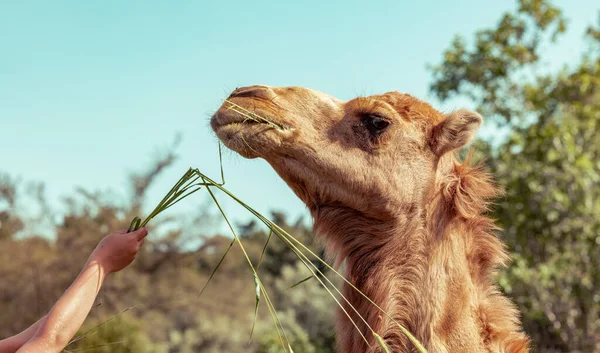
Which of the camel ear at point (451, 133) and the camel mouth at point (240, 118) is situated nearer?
the camel mouth at point (240, 118)

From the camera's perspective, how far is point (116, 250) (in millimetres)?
2658

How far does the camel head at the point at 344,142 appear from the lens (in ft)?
11.2

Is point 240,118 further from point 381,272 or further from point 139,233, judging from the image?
point 381,272

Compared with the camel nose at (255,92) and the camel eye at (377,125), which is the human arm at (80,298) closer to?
the camel nose at (255,92)

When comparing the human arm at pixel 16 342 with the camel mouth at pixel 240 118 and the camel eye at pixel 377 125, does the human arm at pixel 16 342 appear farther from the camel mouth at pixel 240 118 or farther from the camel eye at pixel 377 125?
the camel eye at pixel 377 125

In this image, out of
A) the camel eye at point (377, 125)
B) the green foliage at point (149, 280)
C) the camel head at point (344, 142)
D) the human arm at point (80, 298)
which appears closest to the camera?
the human arm at point (80, 298)

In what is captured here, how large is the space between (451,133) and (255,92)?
105cm

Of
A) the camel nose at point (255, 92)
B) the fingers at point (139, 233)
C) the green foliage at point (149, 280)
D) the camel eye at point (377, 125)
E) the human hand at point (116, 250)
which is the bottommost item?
the human hand at point (116, 250)

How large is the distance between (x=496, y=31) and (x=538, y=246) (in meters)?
4.28

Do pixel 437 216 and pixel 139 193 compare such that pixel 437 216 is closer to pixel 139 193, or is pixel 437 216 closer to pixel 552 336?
pixel 552 336

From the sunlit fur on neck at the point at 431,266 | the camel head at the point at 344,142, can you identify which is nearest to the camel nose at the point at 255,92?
the camel head at the point at 344,142

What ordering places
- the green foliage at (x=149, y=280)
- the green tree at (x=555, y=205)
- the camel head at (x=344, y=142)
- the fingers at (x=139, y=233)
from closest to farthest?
the fingers at (x=139, y=233) < the camel head at (x=344, y=142) < the green tree at (x=555, y=205) < the green foliage at (x=149, y=280)

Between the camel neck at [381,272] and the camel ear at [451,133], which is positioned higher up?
the camel ear at [451,133]

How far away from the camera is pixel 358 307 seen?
136 inches
